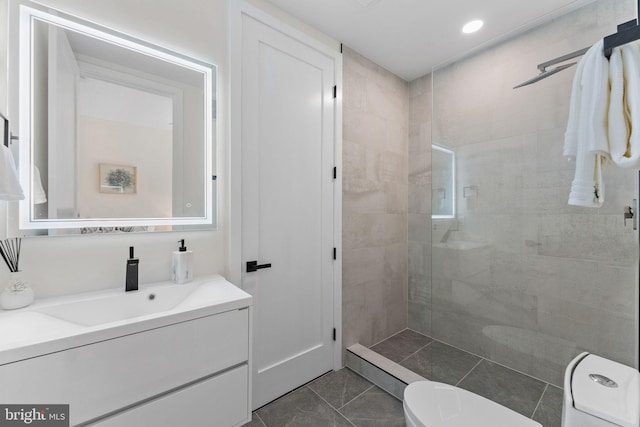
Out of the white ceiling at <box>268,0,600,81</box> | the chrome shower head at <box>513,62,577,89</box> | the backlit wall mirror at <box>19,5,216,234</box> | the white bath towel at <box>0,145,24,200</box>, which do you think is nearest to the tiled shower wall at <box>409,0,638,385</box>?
the chrome shower head at <box>513,62,577,89</box>

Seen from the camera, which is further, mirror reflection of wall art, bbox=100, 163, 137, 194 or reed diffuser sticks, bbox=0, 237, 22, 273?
mirror reflection of wall art, bbox=100, 163, 137, 194

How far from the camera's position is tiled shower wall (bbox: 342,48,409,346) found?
83.0 inches

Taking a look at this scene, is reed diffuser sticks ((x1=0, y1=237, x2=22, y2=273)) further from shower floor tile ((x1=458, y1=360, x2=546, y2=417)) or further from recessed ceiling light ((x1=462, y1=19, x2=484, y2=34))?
recessed ceiling light ((x1=462, y1=19, x2=484, y2=34))

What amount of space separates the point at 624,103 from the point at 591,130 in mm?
123

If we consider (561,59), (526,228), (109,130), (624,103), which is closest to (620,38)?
(624,103)

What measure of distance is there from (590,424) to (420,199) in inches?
73.5

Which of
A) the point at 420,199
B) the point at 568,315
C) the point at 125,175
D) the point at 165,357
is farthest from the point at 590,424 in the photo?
the point at 125,175

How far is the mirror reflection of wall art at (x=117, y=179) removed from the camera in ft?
3.92

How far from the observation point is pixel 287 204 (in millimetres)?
1741

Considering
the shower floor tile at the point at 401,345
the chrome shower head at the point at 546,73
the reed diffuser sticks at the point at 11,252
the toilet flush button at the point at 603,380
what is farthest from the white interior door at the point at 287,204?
the toilet flush button at the point at 603,380

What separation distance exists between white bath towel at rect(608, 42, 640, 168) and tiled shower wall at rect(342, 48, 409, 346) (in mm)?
1421

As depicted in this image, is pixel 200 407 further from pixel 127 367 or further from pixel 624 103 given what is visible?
pixel 624 103

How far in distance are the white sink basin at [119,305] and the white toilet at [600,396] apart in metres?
1.52

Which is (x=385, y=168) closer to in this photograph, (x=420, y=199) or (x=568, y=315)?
(x=420, y=199)
